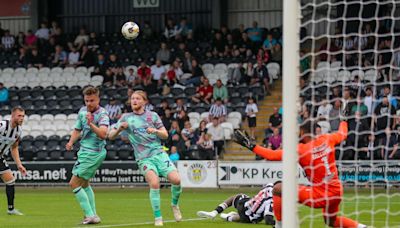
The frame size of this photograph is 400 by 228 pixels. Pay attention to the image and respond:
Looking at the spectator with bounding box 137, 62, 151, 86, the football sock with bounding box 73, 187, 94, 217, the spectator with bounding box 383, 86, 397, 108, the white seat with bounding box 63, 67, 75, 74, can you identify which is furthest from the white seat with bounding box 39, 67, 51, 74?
the football sock with bounding box 73, 187, 94, 217

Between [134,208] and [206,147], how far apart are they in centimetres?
892

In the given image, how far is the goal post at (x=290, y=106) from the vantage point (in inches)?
322

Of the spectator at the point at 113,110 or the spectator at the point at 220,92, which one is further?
the spectator at the point at 220,92

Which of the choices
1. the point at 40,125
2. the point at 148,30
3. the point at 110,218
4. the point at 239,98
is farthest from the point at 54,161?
the point at 110,218

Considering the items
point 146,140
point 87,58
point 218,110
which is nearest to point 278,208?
point 146,140

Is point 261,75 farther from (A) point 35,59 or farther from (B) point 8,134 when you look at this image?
(B) point 8,134

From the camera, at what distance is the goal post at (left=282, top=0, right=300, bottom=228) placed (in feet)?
26.9

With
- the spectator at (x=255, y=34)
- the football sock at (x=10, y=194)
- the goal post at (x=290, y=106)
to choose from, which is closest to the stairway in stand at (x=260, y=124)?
the spectator at (x=255, y=34)

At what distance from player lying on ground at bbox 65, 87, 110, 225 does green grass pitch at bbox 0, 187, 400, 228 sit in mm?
415

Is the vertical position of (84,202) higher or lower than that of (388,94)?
lower

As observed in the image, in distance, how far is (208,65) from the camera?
32531 millimetres

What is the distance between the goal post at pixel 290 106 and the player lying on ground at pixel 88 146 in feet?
20.1

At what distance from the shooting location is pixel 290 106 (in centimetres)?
821

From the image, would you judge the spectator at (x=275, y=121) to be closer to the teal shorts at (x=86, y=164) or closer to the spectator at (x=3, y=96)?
the spectator at (x=3, y=96)
